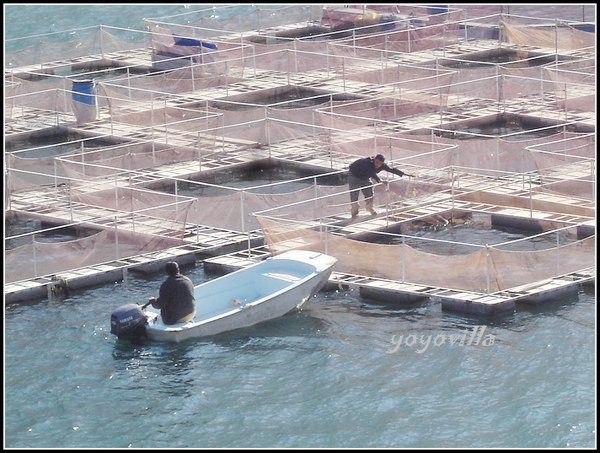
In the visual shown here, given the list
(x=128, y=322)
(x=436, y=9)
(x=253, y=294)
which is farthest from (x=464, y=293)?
(x=436, y=9)

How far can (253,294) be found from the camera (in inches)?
1174

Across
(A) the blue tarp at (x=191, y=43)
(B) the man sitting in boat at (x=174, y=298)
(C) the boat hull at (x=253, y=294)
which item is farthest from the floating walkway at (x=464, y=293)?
(A) the blue tarp at (x=191, y=43)

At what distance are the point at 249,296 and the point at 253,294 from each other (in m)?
0.12

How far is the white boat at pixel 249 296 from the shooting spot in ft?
91.2

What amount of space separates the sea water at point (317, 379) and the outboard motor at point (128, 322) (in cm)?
31

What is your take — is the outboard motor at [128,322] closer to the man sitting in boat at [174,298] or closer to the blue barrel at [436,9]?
the man sitting in boat at [174,298]

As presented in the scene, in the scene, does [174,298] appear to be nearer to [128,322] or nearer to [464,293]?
[128,322]

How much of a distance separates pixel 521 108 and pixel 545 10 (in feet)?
78.6

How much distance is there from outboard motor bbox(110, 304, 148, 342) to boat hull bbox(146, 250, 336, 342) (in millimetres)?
305

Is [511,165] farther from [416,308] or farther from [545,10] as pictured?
[545,10]

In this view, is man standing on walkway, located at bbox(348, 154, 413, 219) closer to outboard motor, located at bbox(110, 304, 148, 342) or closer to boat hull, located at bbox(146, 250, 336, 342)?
boat hull, located at bbox(146, 250, 336, 342)

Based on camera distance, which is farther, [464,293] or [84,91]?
[84,91]

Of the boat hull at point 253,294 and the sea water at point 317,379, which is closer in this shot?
the sea water at point 317,379

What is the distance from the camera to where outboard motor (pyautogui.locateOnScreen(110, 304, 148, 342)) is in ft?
90.0
